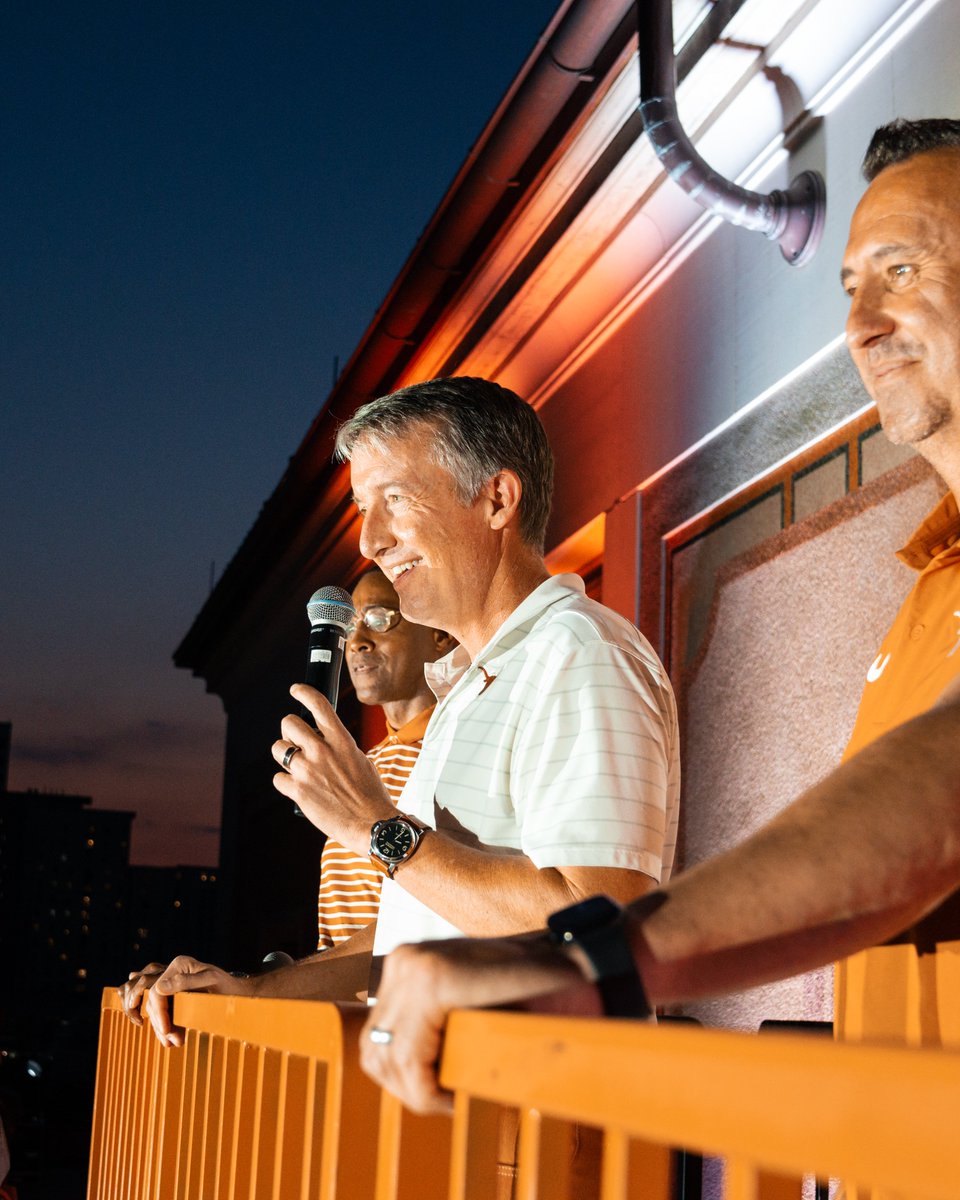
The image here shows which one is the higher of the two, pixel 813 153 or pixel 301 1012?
pixel 813 153

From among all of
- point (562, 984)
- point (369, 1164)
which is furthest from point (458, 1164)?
point (369, 1164)

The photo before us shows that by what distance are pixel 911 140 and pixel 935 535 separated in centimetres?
58

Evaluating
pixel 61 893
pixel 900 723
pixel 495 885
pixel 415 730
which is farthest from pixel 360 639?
pixel 61 893

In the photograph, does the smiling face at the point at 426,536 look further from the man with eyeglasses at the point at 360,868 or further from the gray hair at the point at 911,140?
the gray hair at the point at 911,140

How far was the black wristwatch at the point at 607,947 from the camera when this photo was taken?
2.63 ft

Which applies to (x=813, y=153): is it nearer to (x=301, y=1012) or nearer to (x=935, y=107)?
(x=935, y=107)

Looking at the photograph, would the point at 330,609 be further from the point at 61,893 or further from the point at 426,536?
the point at 61,893

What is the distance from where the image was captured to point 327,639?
2.36 m

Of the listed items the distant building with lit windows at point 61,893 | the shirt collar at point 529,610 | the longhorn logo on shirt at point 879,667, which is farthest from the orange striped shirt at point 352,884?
the distant building with lit windows at point 61,893

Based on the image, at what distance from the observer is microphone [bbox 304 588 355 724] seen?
230 cm

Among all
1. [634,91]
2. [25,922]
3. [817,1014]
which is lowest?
[25,922]

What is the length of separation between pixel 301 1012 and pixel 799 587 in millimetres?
2197

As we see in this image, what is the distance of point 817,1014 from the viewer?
282 centimetres

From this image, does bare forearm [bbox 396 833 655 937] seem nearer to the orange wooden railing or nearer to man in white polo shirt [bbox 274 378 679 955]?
man in white polo shirt [bbox 274 378 679 955]
